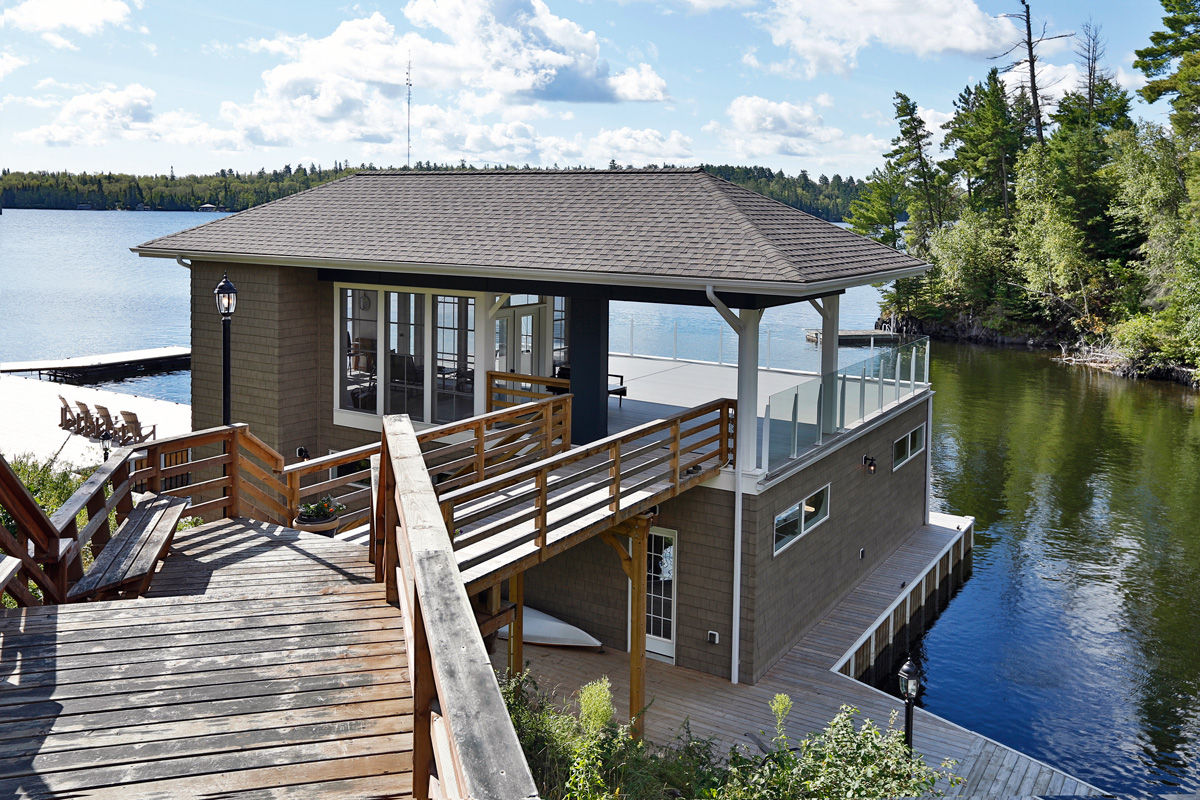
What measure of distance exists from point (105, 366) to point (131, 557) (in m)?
37.3

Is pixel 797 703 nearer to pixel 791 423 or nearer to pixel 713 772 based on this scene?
pixel 713 772

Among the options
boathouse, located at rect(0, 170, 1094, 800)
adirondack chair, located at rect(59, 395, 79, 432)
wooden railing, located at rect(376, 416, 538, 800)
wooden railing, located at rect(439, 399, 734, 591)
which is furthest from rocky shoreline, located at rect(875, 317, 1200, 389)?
wooden railing, located at rect(376, 416, 538, 800)

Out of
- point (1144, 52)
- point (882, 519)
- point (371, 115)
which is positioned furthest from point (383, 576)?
point (371, 115)

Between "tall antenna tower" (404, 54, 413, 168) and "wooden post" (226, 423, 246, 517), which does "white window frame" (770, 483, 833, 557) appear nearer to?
"wooden post" (226, 423, 246, 517)

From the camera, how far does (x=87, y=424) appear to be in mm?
23875

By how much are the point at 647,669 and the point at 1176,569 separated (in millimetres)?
11310

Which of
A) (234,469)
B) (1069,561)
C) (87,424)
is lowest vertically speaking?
(1069,561)

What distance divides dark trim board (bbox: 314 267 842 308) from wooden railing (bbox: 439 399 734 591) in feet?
4.93

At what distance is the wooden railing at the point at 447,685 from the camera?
1927 mm

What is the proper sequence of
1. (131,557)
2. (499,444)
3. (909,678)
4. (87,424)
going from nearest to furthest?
(131,557) → (909,678) → (499,444) → (87,424)

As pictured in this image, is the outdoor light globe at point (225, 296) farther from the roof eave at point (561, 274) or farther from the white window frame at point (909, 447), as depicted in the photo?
the white window frame at point (909, 447)

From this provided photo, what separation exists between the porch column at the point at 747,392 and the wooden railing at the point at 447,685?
7.27 metres

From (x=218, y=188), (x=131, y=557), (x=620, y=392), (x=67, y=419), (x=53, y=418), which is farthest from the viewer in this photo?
(x=218, y=188)

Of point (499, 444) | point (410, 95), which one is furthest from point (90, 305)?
point (499, 444)
